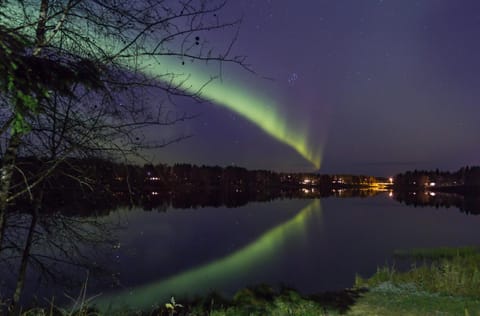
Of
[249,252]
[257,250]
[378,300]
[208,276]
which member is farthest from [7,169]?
[257,250]

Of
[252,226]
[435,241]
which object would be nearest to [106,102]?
[435,241]

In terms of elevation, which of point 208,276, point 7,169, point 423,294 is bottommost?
point 208,276

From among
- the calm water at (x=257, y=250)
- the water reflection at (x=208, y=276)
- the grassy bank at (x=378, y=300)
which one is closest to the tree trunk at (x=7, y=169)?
the grassy bank at (x=378, y=300)

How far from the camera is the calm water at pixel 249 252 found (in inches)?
943

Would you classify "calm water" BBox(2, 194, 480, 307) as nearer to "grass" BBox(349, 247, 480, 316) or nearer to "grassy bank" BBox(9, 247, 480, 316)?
"grassy bank" BBox(9, 247, 480, 316)

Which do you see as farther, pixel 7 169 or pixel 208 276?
pixel 208 276

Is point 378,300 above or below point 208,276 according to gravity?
above

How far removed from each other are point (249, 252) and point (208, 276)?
1085cm

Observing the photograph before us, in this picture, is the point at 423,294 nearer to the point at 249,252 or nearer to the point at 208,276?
the point at 208,276

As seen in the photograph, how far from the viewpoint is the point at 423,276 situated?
18250 mm

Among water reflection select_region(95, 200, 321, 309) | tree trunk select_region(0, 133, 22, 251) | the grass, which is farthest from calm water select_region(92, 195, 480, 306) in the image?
tree trunk select_region(0, 133, 22, 251)

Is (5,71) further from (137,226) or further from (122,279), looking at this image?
(137,226)

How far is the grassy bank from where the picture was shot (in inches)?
464

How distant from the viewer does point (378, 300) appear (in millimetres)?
13875
